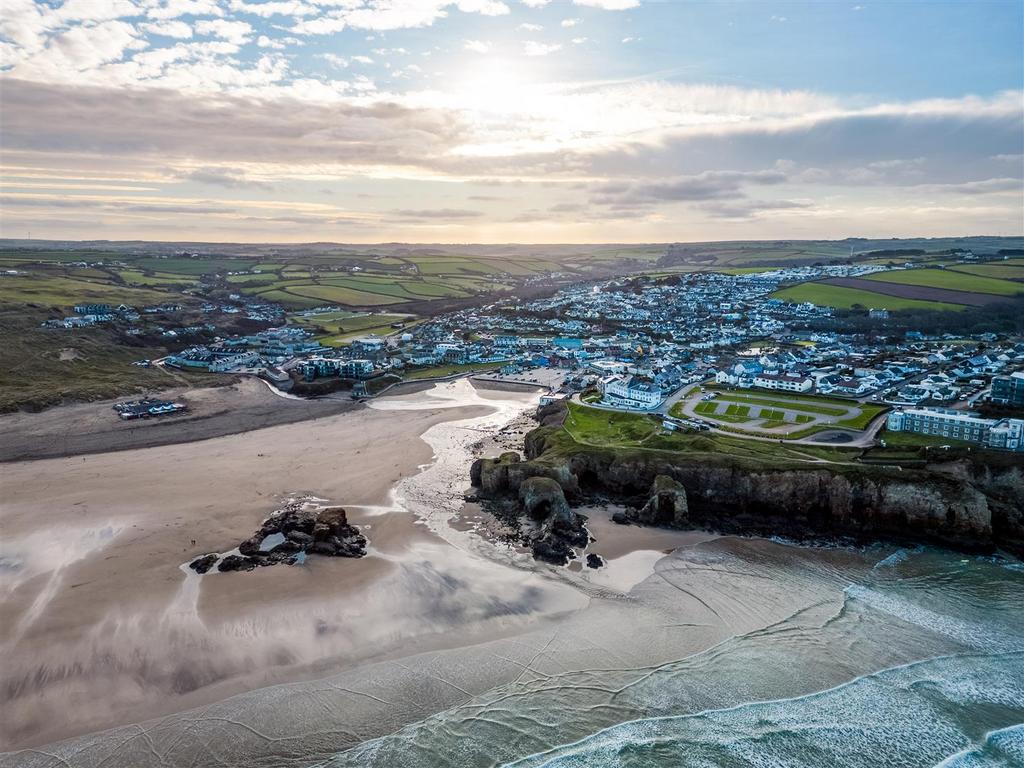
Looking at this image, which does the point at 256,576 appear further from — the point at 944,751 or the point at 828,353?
the point at 828,353

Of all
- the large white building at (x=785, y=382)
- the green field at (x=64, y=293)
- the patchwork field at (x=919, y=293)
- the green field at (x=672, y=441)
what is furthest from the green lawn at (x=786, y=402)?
the green field at (x=64, y=293)

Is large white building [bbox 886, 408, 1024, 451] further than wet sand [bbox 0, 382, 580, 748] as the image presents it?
Yes

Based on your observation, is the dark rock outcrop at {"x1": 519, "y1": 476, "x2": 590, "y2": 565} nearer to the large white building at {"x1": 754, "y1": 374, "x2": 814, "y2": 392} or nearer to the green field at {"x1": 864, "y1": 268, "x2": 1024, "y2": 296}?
the large white building at {"x1": 754, "y1": 374, "x2": 814, "y2": 392}

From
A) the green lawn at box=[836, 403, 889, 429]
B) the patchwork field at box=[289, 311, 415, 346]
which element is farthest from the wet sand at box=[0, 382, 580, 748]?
the patchwork field at box=[289, 311, 415, 346]

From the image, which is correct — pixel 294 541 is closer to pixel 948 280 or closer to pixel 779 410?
pixel 779 410

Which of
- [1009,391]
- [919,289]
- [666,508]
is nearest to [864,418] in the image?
[1009,391]

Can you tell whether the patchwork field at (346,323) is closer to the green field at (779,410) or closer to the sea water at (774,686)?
the green field at (779,410)

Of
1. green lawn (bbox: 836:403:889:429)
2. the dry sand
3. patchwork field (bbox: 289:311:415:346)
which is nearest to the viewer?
the dry sand
